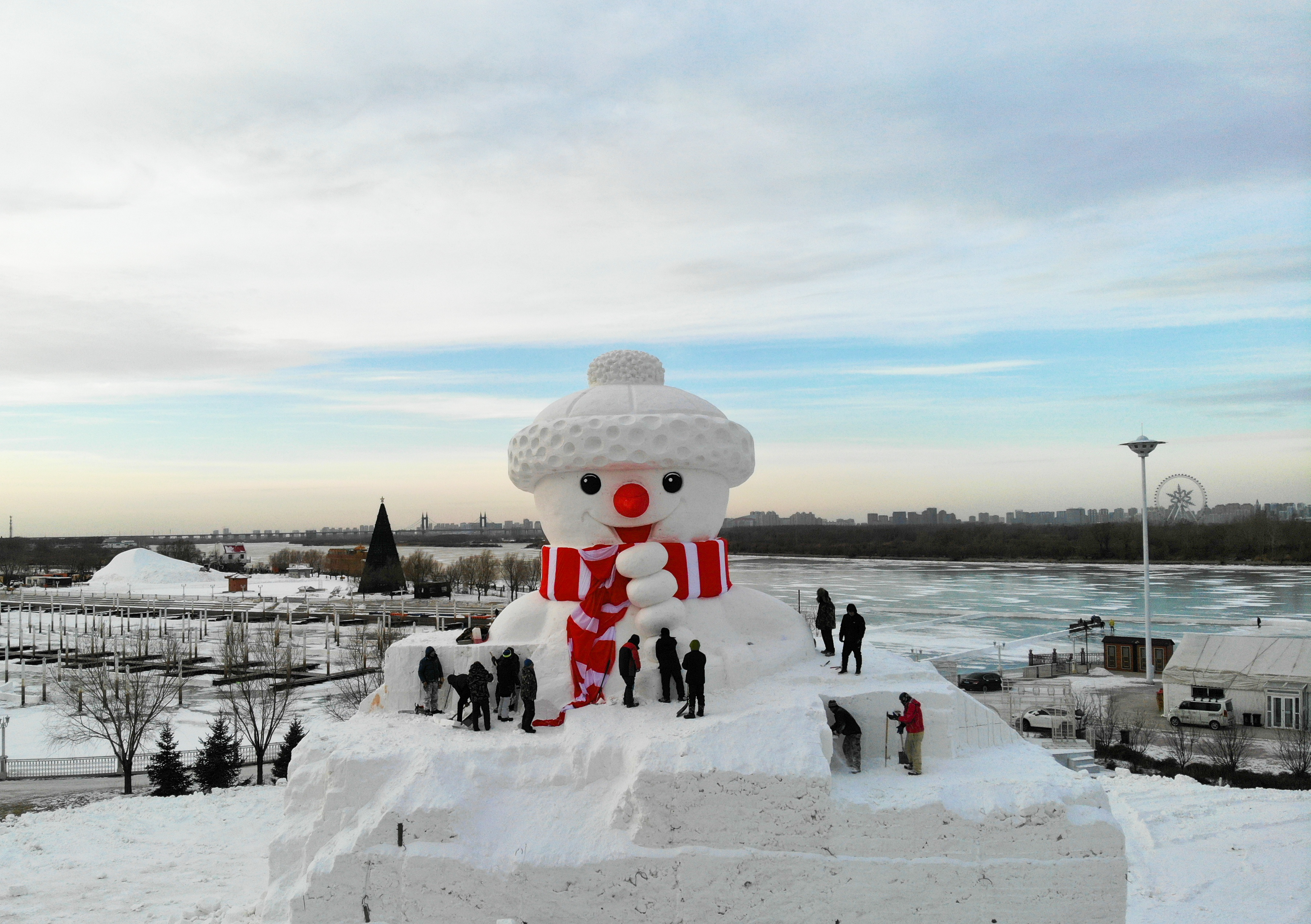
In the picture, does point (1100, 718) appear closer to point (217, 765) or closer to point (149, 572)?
point (217, 765)

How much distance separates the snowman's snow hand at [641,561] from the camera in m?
9.85

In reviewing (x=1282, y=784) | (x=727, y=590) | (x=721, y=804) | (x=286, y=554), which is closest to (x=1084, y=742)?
(x=1282, y=784)

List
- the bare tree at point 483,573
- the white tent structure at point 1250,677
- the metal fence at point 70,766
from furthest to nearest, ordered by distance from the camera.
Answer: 1. the bare tree at point 483,573
2. the white tent structure at point 1250,677
3. the metal fence at point 70,766

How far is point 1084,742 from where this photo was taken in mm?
20703

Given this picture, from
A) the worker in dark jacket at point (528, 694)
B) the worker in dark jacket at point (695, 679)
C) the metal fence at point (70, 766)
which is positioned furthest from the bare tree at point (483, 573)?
the worker in dark jacket at point (695, 679)

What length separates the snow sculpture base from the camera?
25.0 feet

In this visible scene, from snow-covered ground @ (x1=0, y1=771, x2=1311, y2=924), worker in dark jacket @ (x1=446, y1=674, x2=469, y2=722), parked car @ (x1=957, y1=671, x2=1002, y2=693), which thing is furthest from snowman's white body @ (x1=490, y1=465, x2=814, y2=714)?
parked car @ (x1=957, y1=671, x2=1002, y2=693)

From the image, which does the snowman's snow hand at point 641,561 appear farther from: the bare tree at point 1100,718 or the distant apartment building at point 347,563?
the distant apartment building at point 347,563

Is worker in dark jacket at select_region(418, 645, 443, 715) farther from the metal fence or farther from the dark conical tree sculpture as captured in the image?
the dark conical tree sculpture

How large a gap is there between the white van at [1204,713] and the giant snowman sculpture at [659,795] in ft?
57.9

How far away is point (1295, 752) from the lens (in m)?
18.5

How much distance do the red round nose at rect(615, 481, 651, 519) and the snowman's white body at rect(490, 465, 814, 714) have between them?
81 millimetres

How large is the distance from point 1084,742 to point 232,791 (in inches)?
743

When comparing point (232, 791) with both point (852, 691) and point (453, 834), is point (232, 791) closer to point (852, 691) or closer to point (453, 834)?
point (453, 834)
